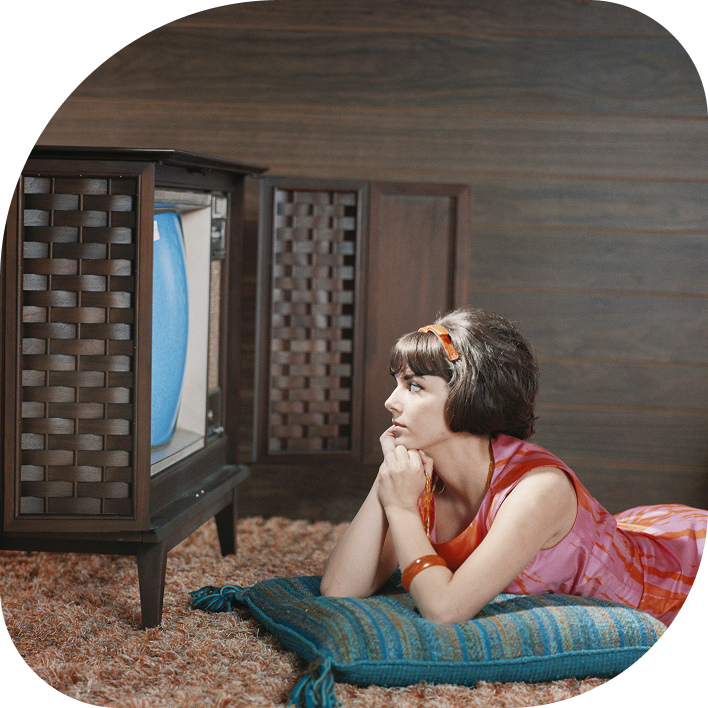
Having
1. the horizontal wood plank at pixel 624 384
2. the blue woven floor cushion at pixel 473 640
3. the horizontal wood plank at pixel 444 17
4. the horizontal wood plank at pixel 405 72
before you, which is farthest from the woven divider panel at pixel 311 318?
the blue woven floor cushion at pixel 473 640

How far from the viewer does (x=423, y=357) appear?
1.46 meters

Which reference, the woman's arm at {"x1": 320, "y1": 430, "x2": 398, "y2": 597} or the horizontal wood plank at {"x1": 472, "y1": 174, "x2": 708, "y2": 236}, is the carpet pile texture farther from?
the horizontal wood plank at {"x1": 472, "y1": 174, "x2": 708, "y2": 236}

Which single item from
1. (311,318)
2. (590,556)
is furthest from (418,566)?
(311,318)

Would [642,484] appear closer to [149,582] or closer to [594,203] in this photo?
[594,203]

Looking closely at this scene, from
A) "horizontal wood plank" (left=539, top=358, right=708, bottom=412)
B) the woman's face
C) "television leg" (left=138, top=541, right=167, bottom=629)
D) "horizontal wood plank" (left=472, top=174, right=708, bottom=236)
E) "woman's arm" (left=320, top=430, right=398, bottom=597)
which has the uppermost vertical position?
"horizontal wood plank" (left=472, top=174, right=708, bottom=236)

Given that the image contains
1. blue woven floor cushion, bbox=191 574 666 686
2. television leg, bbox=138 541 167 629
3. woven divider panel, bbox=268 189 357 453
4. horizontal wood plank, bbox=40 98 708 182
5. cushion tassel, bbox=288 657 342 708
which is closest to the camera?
cushion tassel, bbox=288 657 342 708

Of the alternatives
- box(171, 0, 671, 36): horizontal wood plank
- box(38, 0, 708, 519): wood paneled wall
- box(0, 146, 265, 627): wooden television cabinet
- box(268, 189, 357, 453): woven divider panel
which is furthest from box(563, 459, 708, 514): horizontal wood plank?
box(0, 146, 265, 627): wooden television cabinet

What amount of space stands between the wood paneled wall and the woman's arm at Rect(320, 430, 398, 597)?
4.08 feet

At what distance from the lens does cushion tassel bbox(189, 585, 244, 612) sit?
1.65 meters

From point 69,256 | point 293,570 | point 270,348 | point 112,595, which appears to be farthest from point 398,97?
point 112,595

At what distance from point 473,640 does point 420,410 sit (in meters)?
0.44

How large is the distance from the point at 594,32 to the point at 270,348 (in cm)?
152

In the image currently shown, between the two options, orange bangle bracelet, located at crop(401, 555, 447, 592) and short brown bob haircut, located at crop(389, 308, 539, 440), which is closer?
orange bangle bracelet, located at crop(401, 555, 447, 592)

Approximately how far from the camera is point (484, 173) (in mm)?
2502
